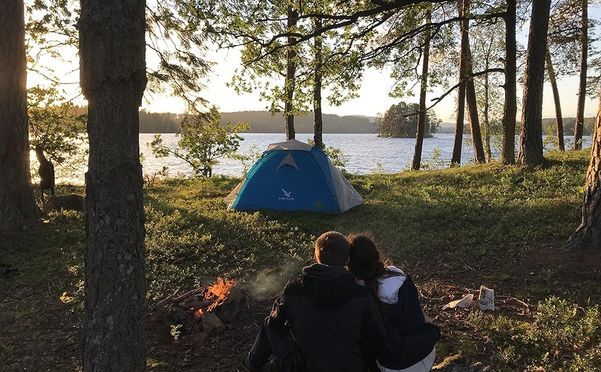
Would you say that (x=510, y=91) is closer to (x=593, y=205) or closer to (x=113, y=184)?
(x=593, y=205)

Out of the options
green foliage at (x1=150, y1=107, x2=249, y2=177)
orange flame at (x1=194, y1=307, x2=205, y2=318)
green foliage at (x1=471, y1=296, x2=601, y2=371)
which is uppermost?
green foliage at (x1=150, y1=107, x2=249, y2=177)

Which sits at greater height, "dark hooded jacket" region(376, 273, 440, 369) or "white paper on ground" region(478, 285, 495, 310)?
"dark hooded jacket" region(376, 273, 440, 369)

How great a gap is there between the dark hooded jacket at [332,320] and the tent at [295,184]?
620 cm

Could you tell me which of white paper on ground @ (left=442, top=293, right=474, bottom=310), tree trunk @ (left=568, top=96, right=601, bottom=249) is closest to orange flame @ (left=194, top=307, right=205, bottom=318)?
white paper on ground @ (left=442, top=293, right=474, bottom=310)

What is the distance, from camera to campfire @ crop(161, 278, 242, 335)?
4648 millimetres

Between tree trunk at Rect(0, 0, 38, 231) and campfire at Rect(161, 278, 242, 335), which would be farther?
tree trunk at Rect(0, 0, 38, 231)

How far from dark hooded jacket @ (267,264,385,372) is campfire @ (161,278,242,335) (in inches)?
68.1

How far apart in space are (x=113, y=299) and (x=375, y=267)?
1815mm

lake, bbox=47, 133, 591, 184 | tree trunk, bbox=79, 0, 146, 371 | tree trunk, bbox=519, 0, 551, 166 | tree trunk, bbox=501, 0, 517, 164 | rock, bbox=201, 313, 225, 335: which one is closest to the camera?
tree trunk, bbox=79, 0, 146, 371

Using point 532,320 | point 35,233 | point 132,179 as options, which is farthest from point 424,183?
point 132,179

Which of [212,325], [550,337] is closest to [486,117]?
[550,337]

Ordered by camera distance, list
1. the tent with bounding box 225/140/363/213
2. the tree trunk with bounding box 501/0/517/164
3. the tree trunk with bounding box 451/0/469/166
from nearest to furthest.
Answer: the tent with bounding box 225/140/363/213 < the tree trunk with bounding box 501/0/517/164 < the tree trunk with bounding box 451/0/469/166

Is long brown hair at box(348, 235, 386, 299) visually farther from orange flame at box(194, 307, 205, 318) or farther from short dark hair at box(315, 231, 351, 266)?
orange flame at box(194, 307, 205, 318)

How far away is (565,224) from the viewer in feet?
21.9
